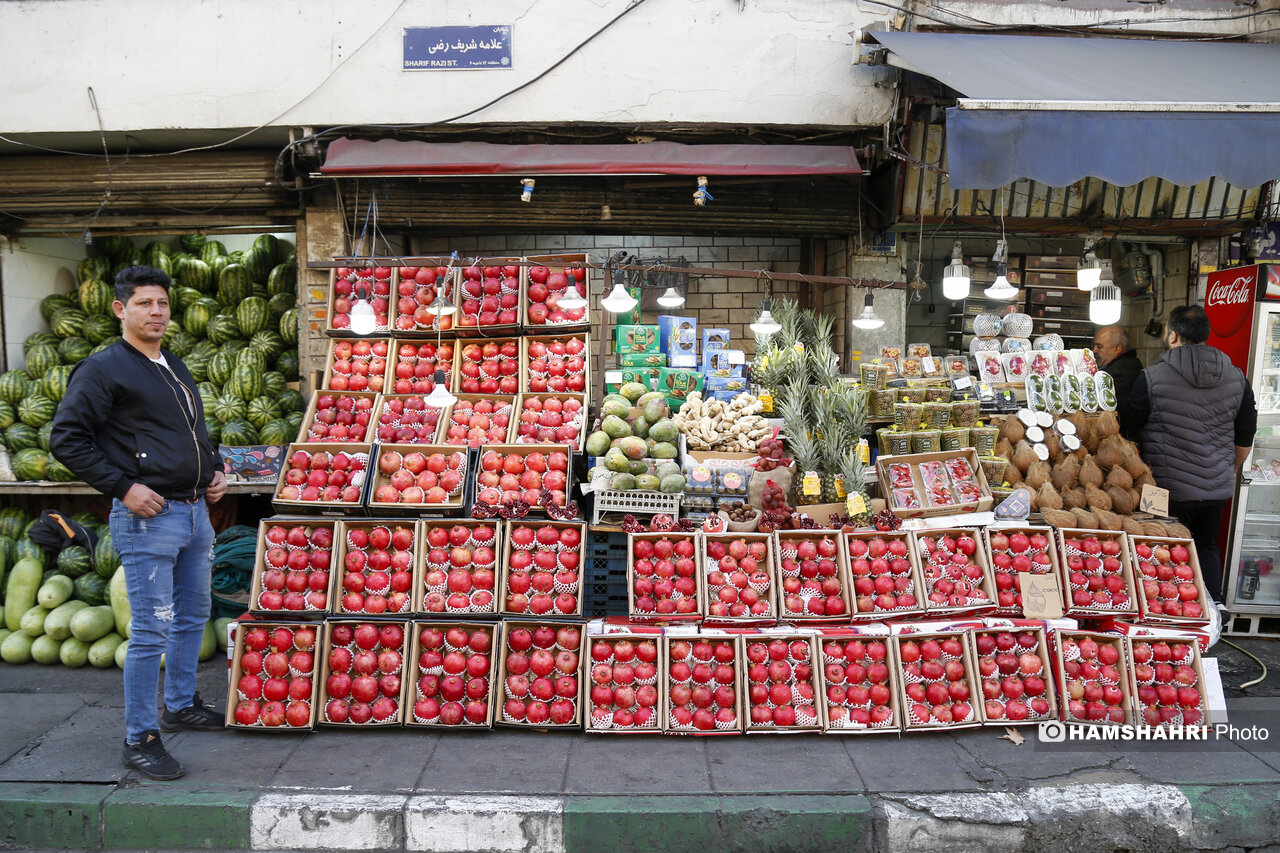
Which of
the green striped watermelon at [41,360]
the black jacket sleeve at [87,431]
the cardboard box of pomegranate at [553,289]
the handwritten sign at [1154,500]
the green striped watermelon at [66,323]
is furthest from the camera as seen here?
the green striped watermelon at [66,323]

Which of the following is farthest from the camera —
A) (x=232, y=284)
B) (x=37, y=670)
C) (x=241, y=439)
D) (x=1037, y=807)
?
(x=232, y=284)

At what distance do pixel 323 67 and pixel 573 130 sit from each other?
7.19ft

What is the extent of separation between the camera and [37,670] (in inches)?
210

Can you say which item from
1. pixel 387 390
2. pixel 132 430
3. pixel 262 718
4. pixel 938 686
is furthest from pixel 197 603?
pixel 938 686

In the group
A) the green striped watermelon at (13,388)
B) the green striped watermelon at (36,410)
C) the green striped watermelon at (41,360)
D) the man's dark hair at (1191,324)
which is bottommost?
the green striped watermelon at (36,410)

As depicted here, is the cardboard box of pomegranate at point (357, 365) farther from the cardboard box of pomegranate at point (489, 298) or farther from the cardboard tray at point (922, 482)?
the cardboard tray at point (922, 482)

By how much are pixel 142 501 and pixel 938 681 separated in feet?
13.9

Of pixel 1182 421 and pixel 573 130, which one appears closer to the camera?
pixel 1182 421

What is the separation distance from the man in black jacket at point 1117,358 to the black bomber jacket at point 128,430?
22.7 feet

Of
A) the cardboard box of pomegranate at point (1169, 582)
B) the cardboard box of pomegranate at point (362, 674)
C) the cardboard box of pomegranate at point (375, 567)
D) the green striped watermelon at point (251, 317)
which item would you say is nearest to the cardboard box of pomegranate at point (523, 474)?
the cardboard box of pomegranate at point (375, 567)

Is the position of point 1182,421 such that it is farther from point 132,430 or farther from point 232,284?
point 232,284

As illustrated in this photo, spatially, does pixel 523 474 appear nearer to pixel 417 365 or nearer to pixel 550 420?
pixel 550 420

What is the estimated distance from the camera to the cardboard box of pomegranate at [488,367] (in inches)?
240

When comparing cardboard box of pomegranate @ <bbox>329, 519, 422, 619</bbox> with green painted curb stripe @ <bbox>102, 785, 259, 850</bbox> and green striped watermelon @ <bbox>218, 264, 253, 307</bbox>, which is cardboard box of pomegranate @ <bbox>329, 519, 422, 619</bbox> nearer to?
green painted curb stripe @ <bbox>102, 785, 259, 850</bbox>
